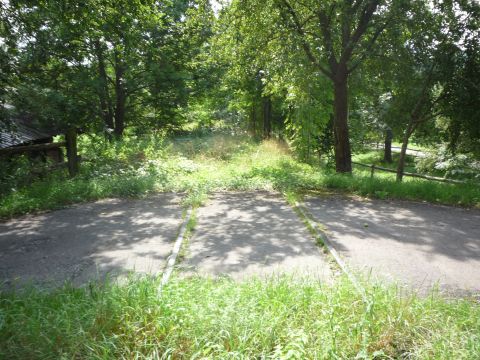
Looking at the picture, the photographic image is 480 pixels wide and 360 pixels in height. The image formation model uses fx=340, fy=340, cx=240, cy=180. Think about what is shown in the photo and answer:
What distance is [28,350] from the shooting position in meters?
2.92

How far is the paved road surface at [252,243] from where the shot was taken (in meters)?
4.76

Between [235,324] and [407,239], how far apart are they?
13.3ft

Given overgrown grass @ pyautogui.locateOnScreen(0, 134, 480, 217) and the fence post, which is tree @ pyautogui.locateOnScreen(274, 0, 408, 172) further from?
the fence post

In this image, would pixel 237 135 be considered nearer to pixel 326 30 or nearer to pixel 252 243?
pixel 326 30

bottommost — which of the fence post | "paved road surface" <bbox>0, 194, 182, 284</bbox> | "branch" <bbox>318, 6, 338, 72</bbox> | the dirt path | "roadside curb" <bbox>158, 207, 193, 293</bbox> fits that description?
"paved road surface" <bbox>0, 194, 182, 284</bbox>

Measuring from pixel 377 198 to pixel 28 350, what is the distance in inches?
326

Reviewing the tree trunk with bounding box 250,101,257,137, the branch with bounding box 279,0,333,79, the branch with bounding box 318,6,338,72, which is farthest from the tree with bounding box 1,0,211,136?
the tree trunk with bounding box 250,101,257,137

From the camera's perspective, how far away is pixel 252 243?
5.75 meters

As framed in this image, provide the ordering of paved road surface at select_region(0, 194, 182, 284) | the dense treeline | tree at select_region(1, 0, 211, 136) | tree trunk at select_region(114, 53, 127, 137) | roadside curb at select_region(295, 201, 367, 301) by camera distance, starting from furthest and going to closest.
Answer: tree trunk at select_region(114, 53, 127, 137) → the dense treeline → tree at select_region(1, 0, 211, 136) → paved road surface at select_region(0, 194, 182, 284) → roadside curb at select_region(295, 201, 367, 301)

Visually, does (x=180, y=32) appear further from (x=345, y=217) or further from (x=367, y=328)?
(x=367, y=328)

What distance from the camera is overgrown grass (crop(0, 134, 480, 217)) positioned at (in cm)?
846

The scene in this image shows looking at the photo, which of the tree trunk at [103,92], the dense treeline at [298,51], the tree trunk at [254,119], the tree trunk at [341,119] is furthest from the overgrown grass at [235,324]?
the tree trunk at [254,119]

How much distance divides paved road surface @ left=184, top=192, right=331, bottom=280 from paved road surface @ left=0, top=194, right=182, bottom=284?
1.91 ft

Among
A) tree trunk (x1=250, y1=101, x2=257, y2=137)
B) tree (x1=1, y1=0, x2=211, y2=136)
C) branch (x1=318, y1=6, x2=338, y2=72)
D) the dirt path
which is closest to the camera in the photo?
the dirt path
